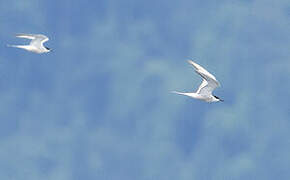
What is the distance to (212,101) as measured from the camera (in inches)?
3100

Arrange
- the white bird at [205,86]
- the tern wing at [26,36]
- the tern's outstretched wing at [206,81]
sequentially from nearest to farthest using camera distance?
the tern's outstretched wing at [206,81], the white bird at [205,86], the tern wing at [26,36]

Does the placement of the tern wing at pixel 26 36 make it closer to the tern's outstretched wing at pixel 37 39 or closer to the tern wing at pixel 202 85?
the tern's outstretched wing at pixel 37 39

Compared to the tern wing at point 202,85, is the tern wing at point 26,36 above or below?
above

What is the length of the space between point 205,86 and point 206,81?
126 cm

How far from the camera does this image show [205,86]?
76.1 metres

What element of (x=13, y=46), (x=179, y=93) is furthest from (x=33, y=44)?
(x=179, y=93)

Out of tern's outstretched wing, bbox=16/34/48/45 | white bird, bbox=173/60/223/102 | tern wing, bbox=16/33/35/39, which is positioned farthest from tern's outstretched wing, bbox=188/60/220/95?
tern's outstretched wing, bbox=16/34/48/45

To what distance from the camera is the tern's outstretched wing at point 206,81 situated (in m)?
71.2

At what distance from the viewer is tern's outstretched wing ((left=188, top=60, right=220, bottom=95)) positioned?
71.2m

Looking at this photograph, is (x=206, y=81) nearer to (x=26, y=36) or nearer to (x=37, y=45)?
(x=26, y=36)

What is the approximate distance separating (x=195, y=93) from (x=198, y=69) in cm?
626

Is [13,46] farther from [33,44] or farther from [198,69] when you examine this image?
[198,69]

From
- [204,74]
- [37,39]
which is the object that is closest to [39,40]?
[37,39]

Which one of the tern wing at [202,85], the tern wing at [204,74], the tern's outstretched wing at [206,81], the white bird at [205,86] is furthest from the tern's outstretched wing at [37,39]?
the tern wing at [204,74]
